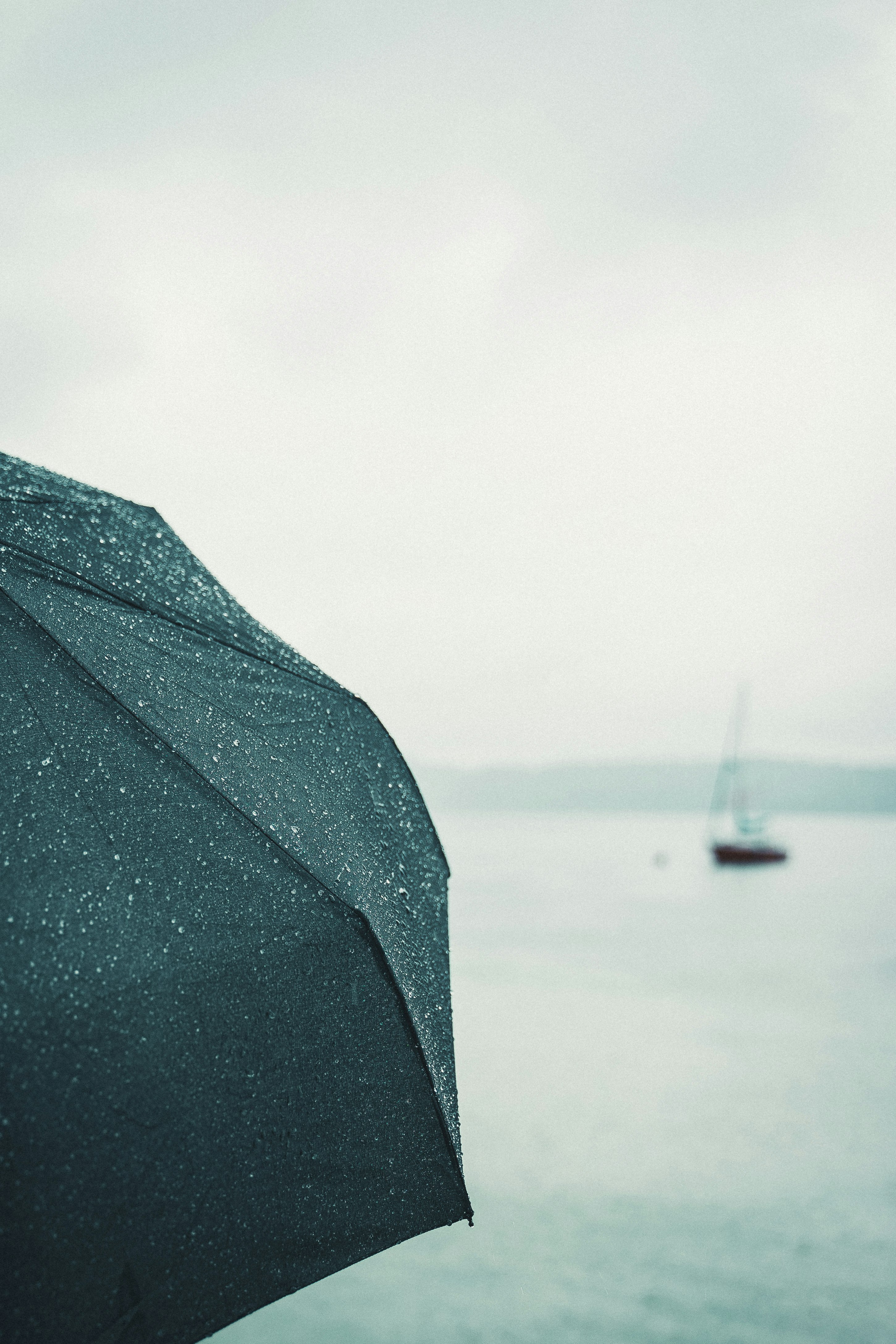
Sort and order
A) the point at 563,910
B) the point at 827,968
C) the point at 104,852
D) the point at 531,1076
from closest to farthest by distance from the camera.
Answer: the point at 104,852
the point at 531,1076
the point at 827,968
the point at 563,910

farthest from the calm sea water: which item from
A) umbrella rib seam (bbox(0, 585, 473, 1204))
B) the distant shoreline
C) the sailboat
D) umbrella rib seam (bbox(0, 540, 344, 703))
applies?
the distant shoreline

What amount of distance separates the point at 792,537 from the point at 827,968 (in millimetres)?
41099

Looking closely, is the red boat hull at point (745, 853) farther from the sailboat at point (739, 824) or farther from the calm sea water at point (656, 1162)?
the calm sea water at point (656, 1162)

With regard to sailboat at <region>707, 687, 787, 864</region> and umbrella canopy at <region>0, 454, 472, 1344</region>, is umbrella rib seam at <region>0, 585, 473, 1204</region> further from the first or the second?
sailboat at <region>707, 687, 787, 864</region>

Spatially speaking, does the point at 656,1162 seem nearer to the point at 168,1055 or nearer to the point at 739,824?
the point at 168,1055

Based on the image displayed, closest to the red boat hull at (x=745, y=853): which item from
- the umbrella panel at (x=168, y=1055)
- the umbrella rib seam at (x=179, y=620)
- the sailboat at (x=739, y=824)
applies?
the sailboat at (x=739, y=824)

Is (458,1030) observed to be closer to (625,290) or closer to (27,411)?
(27,411)

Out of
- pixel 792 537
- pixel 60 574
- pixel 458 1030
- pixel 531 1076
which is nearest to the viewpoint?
pixel 60 574

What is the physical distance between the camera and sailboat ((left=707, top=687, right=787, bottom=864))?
43.2 meters

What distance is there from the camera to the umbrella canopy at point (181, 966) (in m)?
0.81

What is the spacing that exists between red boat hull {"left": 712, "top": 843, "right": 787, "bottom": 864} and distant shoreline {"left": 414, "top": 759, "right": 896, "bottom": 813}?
55760 mm

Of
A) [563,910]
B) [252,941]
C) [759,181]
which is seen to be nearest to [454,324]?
[759,181]

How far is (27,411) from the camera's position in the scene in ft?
30.2

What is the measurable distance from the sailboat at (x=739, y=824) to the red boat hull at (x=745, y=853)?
0.02 m
